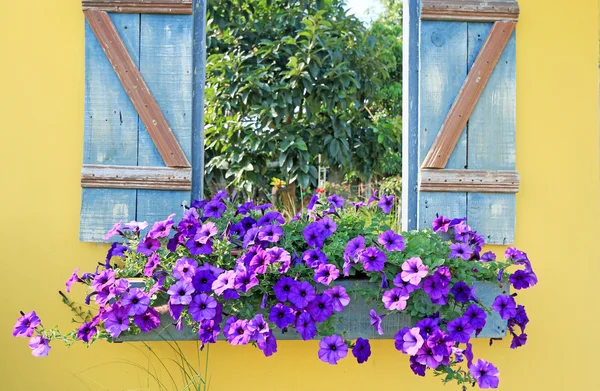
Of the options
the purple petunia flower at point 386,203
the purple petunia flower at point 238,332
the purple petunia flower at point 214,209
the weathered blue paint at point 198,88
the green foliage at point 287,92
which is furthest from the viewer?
the green foliage at point 287,92

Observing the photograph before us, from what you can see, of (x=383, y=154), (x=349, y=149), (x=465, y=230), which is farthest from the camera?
(x=383, y=154)

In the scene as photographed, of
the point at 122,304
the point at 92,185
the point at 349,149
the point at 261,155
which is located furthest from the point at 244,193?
the point at 122,304

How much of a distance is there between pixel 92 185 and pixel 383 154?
3469mm

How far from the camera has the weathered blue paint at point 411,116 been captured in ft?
7.91

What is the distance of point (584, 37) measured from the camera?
7.87ft

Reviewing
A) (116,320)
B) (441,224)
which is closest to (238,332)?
(116,320)

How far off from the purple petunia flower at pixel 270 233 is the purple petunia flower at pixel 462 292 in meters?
0.59

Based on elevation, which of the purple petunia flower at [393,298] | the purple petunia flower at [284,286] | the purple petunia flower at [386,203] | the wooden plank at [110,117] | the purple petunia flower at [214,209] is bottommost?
the purple petunia flower at [393,298]

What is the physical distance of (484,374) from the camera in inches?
74.2

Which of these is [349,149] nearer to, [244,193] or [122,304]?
[244,193]

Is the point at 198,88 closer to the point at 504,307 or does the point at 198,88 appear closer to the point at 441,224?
the point at 441,224

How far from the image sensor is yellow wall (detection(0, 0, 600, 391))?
230 cm

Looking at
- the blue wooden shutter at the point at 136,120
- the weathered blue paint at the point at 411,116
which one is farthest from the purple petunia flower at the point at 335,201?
the blue wooden shutter at the point at 136,120

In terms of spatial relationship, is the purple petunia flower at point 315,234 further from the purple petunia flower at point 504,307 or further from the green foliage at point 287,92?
the green foliage at point 287,92
